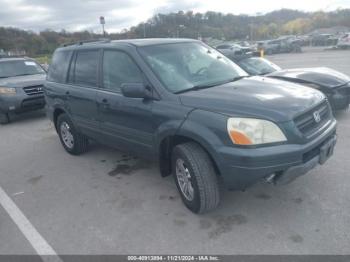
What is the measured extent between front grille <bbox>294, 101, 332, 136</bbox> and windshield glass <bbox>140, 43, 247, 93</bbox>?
1.11 m

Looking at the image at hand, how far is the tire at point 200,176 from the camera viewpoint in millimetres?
3188

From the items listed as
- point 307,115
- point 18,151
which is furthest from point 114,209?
point 18,151

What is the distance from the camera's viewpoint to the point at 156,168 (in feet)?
15.9

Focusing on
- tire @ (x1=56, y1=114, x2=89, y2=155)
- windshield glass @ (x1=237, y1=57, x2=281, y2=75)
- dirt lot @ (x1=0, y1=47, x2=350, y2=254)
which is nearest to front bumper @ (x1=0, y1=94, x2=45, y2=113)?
tire @ (x1=56, y1=114, x2=89, y2=155)

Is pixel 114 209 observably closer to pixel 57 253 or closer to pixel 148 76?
pixel 57 253

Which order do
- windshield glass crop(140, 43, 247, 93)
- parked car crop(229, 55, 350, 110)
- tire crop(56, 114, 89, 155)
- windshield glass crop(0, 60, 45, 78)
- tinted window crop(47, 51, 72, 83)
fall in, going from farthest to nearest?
windshield glass crop(0, 60, 45, 78) → parked car crop(229, 55, 350, 110) → tire crop(56, 114, 89, 155) → tinted window crop(47, 51, 72, 83) → windshield glass crop(140, 43, 247, 93)

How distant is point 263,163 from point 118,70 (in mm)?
2244

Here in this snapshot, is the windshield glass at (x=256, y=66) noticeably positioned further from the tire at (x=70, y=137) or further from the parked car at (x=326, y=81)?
the tire at (x=70, y=137)

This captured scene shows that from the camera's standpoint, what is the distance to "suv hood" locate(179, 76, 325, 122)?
3.01m

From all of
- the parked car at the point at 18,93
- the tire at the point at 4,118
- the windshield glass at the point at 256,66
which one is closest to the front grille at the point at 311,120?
the windshield glass at the point at 256,66

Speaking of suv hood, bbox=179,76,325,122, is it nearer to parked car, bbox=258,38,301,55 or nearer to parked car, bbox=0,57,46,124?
parked car, bbox=0,57,46,124

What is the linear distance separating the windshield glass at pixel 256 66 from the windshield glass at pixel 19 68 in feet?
20.4

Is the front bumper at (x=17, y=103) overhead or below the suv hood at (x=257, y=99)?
below

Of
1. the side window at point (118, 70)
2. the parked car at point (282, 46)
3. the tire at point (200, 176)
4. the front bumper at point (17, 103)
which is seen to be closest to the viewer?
the tire at point (200, 176)
